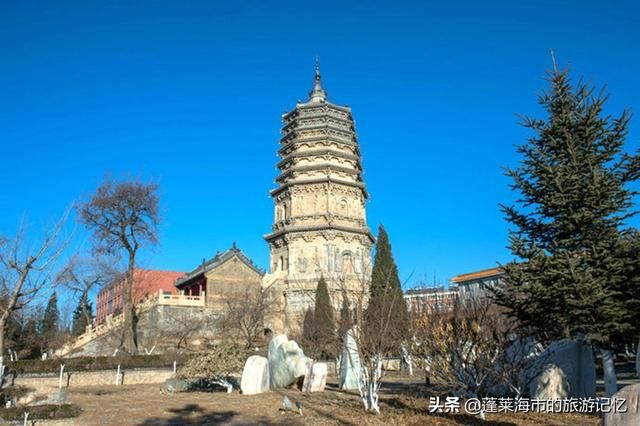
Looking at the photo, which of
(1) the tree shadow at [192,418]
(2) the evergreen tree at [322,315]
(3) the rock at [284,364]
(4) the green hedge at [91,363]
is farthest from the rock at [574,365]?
(2) the evergreen tree at [322,315]

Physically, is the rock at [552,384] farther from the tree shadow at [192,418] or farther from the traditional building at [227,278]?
the traditional building at [227,278]

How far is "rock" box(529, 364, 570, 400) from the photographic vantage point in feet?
37.1

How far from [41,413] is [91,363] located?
42.5 feet

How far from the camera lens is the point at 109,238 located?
1137 inches

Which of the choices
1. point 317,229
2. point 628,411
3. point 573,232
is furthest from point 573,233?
point 317,229

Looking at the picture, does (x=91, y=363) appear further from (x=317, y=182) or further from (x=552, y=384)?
(x=317, y=182)

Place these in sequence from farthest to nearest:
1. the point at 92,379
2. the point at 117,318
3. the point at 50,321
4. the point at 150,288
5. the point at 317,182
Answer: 1. the point at 150,288
2. the point at 50,321
3. the point at 317,182
4. the point at 117,318
5. the point at 92,379

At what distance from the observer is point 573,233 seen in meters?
12.2

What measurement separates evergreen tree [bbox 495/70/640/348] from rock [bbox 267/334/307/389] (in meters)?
8.25

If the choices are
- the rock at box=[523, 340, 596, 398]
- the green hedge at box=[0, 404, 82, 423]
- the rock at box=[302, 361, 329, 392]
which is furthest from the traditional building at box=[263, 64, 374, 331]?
the green hedge at box=[0, 404, 82, 423]

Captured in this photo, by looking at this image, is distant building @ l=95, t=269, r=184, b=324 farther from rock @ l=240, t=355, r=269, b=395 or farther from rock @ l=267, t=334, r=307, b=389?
rock @ l=240, t=355, r=269, b=395

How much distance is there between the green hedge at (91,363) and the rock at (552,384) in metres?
13.7

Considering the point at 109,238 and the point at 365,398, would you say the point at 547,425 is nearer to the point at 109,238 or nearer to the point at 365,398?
the point at 365,398

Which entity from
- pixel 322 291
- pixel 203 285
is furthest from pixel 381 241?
pixel 203 285
